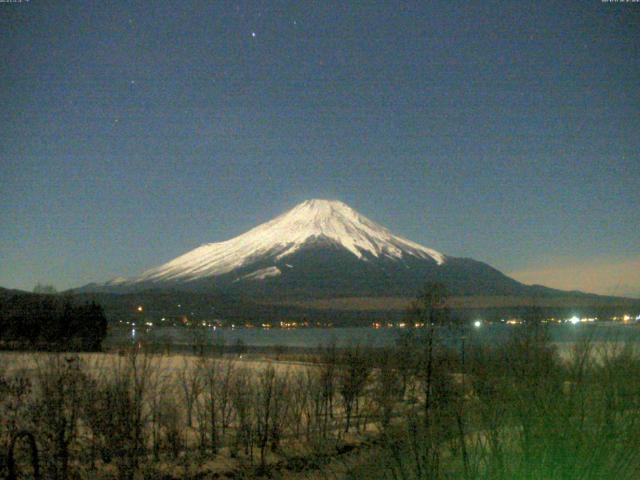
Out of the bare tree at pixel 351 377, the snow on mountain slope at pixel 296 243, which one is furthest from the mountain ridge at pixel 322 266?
the bare tree at pixel 351 377

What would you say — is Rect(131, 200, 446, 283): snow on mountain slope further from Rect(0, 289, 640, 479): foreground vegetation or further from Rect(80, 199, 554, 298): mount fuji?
Rect(0, 289, 640, 479): foreground vegetation

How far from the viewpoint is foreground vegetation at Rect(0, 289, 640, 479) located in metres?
4.23

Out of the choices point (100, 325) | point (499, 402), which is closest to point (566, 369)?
point (499, 402)

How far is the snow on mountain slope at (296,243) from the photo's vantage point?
154375 millimetres

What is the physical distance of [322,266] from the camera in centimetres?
15375

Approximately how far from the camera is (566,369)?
5957mm

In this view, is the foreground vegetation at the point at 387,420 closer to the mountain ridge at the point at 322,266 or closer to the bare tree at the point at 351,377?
the bare tree at the point at 351,377

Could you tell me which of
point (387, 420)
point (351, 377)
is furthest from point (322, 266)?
point (387, 420)

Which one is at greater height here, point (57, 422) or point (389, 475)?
point (389, 475)

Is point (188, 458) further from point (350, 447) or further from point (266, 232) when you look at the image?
point (266, 232)

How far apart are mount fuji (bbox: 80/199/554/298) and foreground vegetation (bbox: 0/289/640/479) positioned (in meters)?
119

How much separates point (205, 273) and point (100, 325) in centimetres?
10294

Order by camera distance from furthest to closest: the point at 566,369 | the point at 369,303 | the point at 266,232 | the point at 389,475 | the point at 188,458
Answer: the point at 266,232
the point at 369,303
the point at 188,458
the point at 566,369
the point at 389,475

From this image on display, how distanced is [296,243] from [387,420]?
152540 mm
